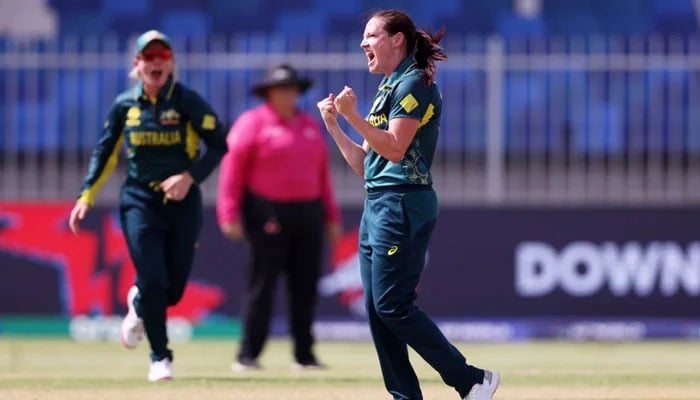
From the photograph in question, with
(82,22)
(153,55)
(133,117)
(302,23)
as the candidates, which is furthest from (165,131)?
(82,22)

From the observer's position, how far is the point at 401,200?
22.7ft

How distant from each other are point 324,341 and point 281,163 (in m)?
3.44

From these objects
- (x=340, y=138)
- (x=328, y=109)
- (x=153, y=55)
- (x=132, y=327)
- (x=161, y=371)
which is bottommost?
(x=161, y=371)

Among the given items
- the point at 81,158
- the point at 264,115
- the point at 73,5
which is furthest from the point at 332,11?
the point at 264,115

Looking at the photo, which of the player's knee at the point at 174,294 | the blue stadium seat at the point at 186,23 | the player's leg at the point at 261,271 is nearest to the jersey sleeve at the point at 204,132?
the player's knee at the point at 174,294

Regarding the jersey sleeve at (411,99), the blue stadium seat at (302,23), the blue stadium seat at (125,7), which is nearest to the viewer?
the jersey sleeve at (411,99)

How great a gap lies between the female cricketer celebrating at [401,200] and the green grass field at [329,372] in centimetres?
116

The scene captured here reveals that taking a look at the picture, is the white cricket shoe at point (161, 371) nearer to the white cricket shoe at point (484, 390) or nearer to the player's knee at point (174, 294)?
the player's knee at point (174, 294)

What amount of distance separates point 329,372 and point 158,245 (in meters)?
2.14

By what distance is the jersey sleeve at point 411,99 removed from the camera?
687 cm

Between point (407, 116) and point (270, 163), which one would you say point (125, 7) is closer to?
point (270, 163)

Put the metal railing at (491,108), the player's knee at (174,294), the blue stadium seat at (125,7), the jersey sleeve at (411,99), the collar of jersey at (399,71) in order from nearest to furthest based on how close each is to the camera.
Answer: the jersey sleeve at (411,99) → the collar of jersey at (399,71) → the player's knee at (174,294) → the metal railing at (491,108) → the blue stadium seat at (125,7)

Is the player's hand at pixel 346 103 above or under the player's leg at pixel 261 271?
above

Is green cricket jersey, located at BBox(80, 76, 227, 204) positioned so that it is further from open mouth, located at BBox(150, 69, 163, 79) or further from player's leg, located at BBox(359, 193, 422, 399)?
player's leg, located at BBox(359, 193, 422, 399)
